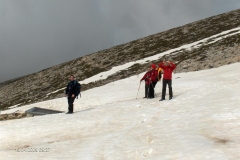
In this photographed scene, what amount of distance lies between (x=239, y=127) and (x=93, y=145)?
5866mm

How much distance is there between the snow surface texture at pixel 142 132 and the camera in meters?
9.63

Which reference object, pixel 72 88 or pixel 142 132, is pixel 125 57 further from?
pixel 142 132

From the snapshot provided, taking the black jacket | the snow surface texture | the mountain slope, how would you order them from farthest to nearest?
the mountain slope → the black jacket → the snow surface texture

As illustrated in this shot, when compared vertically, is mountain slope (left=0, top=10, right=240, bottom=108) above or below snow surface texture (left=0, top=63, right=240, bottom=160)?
above

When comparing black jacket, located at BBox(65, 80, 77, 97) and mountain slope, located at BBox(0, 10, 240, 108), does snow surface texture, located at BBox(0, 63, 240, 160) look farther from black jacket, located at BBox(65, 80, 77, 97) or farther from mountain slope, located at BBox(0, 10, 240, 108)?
mountain slope, located at BBox(0, 10, 240, 108)

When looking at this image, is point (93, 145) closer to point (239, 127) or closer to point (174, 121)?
point (174, 121)

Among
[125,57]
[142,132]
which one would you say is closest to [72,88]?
[142,132]

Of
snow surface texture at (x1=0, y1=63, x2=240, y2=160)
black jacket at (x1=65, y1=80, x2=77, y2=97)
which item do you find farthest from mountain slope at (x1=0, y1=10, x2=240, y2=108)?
snow surface texture at (x1=0, y1=63, x2=240, y2=160)

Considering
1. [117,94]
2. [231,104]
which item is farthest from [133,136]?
[117,94]

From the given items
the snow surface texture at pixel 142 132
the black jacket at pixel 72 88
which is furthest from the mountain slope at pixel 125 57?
the snow surface texture at pixel 142 132

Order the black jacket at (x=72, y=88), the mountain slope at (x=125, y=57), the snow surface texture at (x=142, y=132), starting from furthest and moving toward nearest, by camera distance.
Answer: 1. the mountain slope at (x=125, y=57)
2. the black jacket at (x=72, y=88)
3. the snow surface texture at (x=142, y=132)

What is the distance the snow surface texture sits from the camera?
963 cm

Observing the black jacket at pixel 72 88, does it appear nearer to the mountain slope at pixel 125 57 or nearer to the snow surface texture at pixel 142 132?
the snow surface texture at pixel 142 132

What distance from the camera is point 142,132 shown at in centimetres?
1234
